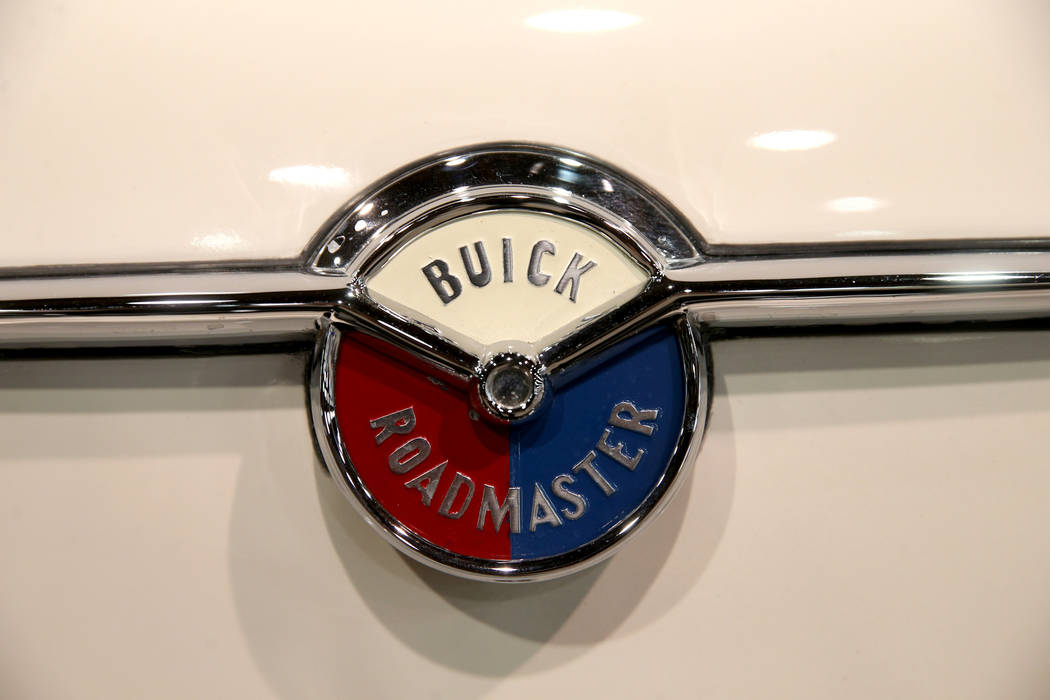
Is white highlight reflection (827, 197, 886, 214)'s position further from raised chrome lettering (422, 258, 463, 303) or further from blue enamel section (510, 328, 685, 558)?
raised chrome lettering (422, 258, 463, 303)

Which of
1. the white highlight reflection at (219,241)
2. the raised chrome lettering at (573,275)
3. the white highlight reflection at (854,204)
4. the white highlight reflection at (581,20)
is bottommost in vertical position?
the raised chrome lettering at (573,275)

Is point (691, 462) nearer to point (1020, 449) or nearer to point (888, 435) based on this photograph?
point (888, 435)

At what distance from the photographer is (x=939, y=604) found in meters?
0.69

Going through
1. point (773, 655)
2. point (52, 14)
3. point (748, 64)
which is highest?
point (52, 14)

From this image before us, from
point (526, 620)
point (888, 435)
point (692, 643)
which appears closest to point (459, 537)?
point (526, 620)

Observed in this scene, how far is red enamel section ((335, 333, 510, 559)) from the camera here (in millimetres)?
642

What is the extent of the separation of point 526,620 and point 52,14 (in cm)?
57

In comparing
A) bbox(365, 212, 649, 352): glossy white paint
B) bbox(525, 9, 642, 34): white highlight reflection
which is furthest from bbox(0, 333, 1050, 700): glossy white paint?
bbox(525, 9, 642, 34): white highlight reflection

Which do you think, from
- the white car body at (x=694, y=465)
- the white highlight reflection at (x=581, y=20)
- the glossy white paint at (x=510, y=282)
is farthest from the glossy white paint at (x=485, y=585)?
the white highlight reflection at (x=581, y=20)

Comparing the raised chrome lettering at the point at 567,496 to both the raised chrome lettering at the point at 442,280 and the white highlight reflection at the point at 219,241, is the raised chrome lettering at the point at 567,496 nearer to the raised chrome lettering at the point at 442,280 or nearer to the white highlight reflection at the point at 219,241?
the raised chrome lettering at the point at 442,280

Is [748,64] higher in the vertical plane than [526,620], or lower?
higher

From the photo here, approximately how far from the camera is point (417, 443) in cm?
64

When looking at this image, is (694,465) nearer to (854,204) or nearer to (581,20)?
(854,204)

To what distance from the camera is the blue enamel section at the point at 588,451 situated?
64 centimetres
